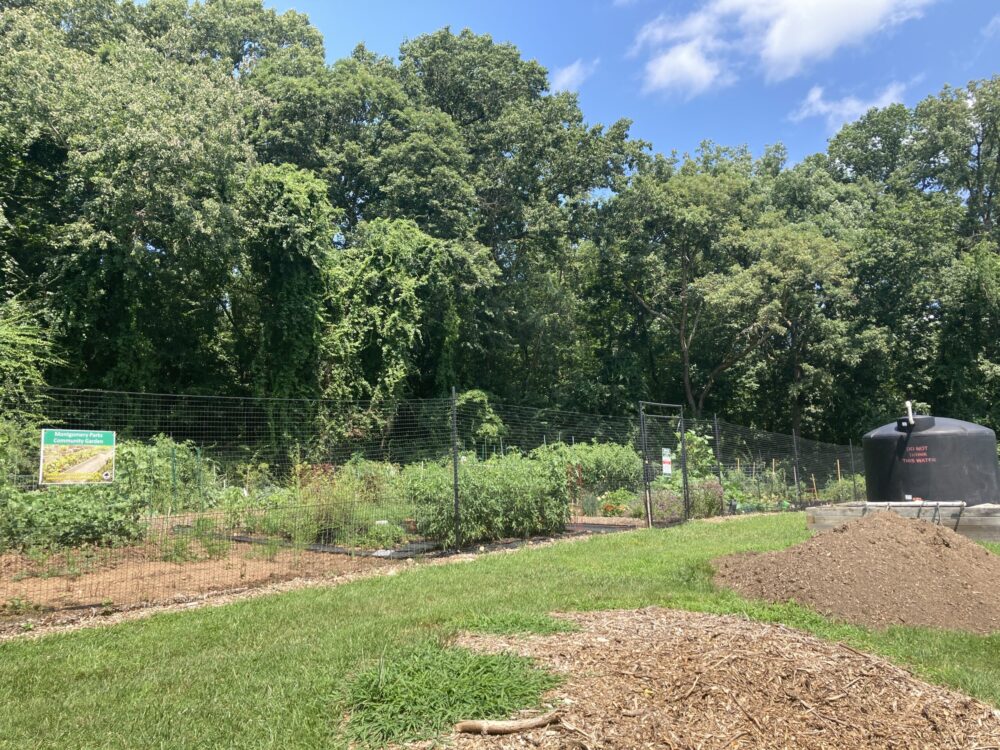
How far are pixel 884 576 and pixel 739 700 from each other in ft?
13.0

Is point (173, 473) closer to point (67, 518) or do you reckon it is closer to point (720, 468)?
point (67, 518)

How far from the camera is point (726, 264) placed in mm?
29312

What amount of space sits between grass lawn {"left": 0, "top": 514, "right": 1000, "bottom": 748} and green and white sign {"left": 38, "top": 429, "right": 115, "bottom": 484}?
160 cm

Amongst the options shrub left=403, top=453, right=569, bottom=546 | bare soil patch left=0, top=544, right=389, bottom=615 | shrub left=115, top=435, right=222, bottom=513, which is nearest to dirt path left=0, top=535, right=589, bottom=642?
bare soil patch left=0, top=544, right=389, bottom=615

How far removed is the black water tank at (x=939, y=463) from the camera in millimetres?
12453

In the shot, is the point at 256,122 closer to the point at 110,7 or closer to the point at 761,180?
the point at 110,7

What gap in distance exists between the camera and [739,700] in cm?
337

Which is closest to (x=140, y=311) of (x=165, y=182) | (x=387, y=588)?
(x=165, y=182)

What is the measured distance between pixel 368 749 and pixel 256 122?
26471mm

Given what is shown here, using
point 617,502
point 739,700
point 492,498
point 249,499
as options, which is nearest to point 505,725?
point 739,700

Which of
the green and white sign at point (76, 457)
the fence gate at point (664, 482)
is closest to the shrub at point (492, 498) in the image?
the fence gate at point (664, 482)

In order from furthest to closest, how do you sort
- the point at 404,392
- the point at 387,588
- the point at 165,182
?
the point at 404,392
the point at 165,182
the point at 387,588

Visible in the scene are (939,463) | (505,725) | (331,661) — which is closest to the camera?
(505,725)

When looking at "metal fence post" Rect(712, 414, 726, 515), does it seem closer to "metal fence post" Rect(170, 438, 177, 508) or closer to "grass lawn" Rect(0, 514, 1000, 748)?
"grass lawn" Rect(0, 514, 1000, 748)
